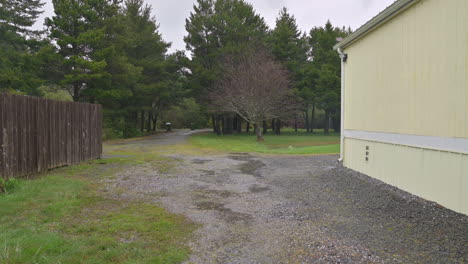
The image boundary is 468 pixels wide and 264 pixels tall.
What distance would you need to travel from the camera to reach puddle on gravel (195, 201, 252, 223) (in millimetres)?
4303

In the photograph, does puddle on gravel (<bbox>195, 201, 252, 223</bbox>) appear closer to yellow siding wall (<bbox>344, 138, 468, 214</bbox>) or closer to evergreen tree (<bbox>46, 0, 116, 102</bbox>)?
yellow siding wall (<bbox>344, 138, 468, 214</bbox>)

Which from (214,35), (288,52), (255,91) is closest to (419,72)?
(255,91)

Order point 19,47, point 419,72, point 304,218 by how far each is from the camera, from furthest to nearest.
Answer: point 19,47
point 419,72
point 304,218

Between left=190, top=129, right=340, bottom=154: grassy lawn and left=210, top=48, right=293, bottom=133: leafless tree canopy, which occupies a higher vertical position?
left=210, top=48, right=293, bottom=133: leafless tree canopy

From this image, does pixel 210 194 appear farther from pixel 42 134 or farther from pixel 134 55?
pixel 134 55

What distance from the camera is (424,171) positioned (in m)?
5.15

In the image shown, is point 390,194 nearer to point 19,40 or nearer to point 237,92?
point 237,92

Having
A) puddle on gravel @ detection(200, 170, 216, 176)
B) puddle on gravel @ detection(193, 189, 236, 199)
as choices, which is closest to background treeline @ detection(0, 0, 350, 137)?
puddle on gravel @ detection(200, 170, 216, 176)

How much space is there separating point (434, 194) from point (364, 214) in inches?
55.0

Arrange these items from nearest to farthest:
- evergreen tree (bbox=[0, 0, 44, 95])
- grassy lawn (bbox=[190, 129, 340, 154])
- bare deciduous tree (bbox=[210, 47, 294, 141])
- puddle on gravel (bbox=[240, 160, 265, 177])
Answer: puddle on gravel (bbox=[240, 160, 265, 177])
grassy lawn (bbox=[190, 129, 340, 154])
evergreen tree (bbox=[0, 0, 44, 95])
bare deciduous tree (bbox=[210, 47, 294, 141])

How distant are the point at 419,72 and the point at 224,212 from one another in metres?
4.23

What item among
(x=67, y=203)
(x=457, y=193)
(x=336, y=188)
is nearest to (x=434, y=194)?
(x=457, y=193)

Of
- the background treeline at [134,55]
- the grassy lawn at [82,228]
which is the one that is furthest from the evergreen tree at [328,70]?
the grassy lawn at [82,228]

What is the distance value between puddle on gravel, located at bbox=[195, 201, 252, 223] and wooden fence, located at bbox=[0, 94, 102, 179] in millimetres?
4233
